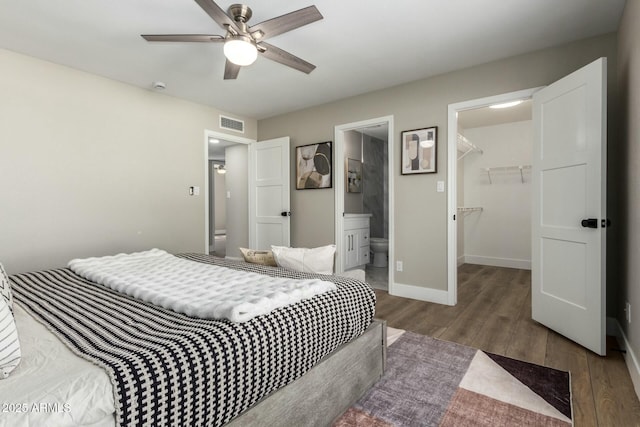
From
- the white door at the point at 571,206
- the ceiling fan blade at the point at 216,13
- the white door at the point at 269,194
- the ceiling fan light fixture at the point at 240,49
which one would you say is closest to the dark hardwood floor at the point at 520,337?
the white door at the point at 571,206

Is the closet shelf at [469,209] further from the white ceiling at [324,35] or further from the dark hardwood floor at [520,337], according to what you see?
the white ceiling at [324,35]

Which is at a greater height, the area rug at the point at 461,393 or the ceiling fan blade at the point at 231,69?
the ceiling fan blade at the point at 231,69

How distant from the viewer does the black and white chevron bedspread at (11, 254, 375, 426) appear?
0.85m

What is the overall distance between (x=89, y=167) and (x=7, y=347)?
2971 millimetres

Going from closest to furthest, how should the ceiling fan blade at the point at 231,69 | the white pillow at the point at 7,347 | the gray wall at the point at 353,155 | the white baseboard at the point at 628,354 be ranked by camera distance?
the white pillow at the point at 7,347 < the white baseboard at the point at 628,354 < the ceiling fan blade at the point at 231,69 < the gray wall at the point at 353,155

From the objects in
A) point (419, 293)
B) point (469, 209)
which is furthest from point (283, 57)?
point (469, 209)

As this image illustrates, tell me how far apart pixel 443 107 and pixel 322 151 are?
5.25 feet

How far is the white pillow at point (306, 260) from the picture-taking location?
209 centimetres

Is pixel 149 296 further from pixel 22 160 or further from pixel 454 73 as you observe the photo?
pixel 454 73

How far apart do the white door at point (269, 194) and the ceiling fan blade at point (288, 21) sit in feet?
8.07

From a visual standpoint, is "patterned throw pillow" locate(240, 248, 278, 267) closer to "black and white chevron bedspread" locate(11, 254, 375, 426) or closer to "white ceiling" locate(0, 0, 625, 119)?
"black and white chevron bedspread" locate(11, 254, 375, 426)

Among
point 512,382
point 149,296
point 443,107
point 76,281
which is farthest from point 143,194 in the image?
point 512,382

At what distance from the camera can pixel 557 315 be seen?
2.51 metres

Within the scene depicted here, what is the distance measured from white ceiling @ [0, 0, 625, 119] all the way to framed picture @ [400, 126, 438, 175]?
1.97ft
